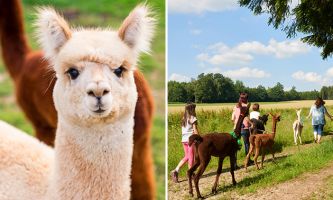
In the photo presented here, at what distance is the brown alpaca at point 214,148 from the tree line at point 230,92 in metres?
0.13

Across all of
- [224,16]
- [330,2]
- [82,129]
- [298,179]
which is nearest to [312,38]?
[330,2]

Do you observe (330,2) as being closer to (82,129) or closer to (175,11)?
(175,11)

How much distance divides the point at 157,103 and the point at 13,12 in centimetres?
112

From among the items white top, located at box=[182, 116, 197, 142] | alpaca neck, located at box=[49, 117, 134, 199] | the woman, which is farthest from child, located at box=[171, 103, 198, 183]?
alpaca neck, located at box=[49, 117, 134, 199]

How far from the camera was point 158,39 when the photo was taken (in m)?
3.54

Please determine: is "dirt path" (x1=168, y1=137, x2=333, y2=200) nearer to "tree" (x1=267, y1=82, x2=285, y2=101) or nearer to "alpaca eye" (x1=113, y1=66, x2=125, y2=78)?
"tree" (x1=267, y1=82, x2=285, y2=101)

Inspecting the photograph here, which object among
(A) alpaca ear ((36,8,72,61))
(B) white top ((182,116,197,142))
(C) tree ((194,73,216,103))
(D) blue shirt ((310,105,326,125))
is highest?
(A) alpaca ear ((36,8,72,61))

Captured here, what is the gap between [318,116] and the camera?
419 cm

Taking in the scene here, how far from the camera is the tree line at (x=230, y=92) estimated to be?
4.13 meters

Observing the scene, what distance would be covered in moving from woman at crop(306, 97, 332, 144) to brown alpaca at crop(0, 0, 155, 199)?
55.4 inches

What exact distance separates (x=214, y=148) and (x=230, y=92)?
0.45 metres

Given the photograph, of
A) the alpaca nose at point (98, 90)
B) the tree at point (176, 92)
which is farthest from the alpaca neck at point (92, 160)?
the tree at point (176, 92)

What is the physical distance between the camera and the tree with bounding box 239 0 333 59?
13.8 feet

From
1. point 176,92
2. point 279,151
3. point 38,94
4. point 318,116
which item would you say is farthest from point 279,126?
point 38,94
